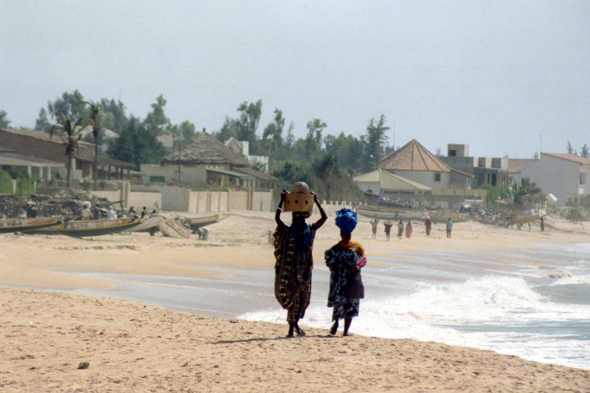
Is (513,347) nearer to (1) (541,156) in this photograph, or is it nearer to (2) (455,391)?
(2) (455,391)

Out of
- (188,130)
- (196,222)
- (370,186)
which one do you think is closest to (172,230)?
(196,222)

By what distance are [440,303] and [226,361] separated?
8.92 meters

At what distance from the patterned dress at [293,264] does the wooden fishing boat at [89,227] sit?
16147mm

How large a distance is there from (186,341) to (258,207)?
119 feet

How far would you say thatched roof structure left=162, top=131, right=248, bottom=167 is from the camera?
4921 centimetres

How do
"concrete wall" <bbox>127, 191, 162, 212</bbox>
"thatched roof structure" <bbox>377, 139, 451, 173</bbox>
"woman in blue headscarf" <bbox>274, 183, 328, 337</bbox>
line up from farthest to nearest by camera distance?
"thatched roof structure" <bbox>377, 139, 451, 173</bbox> < "concrete wall" <bbox>127, 191, 162, 212</bbox> < "woman in blue headscarf" <bbox>274, 183, 328, 337</bbox>

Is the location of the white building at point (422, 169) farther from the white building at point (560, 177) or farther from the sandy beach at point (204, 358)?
the sandy beach at point (204, 358)

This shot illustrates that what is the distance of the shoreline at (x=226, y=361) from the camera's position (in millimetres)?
5812

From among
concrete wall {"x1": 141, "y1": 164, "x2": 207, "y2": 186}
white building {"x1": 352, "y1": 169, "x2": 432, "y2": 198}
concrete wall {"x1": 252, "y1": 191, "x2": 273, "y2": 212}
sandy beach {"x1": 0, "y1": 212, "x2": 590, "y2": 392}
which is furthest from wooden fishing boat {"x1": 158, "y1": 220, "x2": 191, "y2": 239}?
white building {"x1": 352, "y1": 169, "x2": 432, "y2": 198}

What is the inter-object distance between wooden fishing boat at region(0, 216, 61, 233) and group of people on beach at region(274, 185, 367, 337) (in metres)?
15.7

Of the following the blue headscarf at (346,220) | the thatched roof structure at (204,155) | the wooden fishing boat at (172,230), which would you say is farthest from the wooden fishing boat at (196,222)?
the blue headscarf at (346,220)

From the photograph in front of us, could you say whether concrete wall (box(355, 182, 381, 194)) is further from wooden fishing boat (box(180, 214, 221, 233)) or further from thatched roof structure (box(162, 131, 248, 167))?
wooden fishing boat (box(180, 214, 221, 233))

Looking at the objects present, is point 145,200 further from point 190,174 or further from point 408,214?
point 408,214

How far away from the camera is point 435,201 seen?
5628 centimetres
